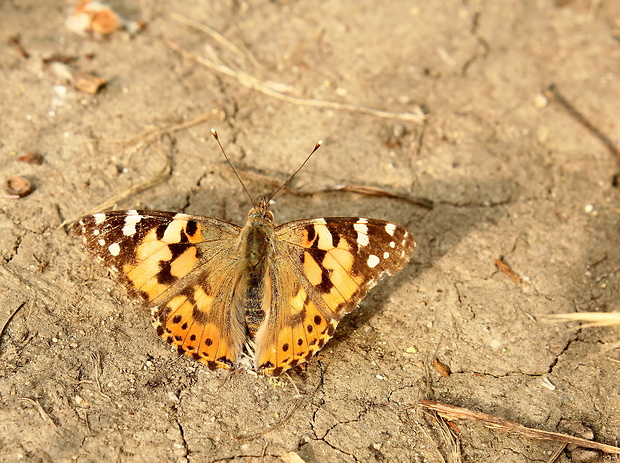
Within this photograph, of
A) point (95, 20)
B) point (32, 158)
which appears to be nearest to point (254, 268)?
point (32, 158)

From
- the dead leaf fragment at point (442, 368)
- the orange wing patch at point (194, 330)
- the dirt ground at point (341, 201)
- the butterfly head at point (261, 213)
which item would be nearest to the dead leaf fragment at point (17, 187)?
the dirt ground at point (341, 201)

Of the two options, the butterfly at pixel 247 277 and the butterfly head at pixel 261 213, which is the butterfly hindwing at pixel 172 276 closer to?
the butterfly at pixel 247 277

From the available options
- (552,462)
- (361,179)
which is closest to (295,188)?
(361,179)

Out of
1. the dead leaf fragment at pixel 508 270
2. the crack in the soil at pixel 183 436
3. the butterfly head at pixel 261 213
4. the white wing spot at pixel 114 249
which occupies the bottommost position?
the crack in the soil at pixel 183 436

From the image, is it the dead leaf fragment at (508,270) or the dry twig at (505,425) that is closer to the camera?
the dry twig at (505,425)

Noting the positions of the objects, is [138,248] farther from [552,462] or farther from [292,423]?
[552,462]

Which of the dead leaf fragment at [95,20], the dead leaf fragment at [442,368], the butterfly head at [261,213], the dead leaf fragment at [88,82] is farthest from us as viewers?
the dead leaf fragment at [95,20]

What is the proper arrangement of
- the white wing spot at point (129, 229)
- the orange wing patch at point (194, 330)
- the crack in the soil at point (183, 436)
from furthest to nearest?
the white wing spot at point (129, 229)
the orange wing patch at point (194, 330)
the crack in the soil at point (183, 436)

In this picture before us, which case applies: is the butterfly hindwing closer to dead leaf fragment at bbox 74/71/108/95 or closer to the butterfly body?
the butterfly body

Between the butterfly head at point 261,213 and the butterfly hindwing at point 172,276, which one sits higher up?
the butterfly head at point 261,213
